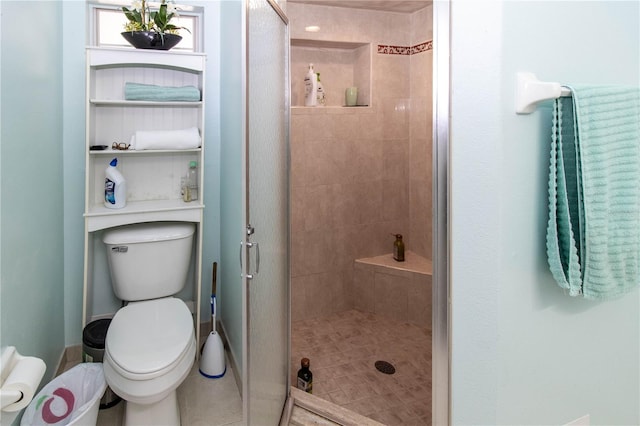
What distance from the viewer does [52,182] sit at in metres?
2.09

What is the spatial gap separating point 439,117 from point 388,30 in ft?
7.15

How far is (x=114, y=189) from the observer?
2.31 metres

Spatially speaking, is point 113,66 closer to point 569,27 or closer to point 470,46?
point 470,46

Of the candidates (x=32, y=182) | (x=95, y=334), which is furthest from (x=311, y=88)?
(x=95, y=334)

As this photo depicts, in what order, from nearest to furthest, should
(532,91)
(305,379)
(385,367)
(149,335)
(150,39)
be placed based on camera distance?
(532,91), (149,335), (305,379), (150,39), (385,367)

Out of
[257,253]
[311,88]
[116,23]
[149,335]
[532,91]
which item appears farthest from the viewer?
[311,88]

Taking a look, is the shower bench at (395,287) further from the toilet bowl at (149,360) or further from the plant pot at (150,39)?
the plant pot at (150,39)

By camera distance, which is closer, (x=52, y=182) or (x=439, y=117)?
(x=439, y=117)

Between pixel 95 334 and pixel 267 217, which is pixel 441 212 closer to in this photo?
pixel 267 217

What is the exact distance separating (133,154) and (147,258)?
618 millimetres

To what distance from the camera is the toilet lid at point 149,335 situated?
1.71 metres

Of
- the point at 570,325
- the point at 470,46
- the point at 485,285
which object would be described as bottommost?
the point at 570,325

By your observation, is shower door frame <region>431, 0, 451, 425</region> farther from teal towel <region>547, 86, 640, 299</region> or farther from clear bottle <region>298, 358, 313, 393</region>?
clear bottle <region>298, 358, 313, 393</region>

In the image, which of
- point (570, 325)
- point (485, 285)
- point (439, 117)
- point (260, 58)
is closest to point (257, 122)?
point (260, 58)
